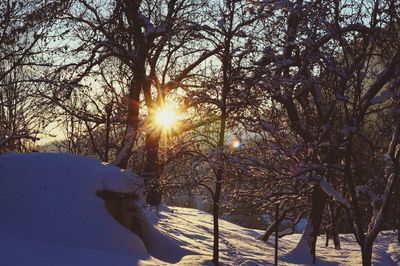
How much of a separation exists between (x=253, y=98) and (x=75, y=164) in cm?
386

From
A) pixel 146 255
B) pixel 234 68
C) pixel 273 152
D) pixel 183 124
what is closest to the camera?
pixel 146 255

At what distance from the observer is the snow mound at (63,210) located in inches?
313

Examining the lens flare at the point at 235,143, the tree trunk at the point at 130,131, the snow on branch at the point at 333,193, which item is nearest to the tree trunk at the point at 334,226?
the lens flare at the point at 235,143

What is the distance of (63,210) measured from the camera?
909 centimetres

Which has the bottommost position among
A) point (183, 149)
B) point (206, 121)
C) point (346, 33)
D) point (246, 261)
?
point (246, 261)

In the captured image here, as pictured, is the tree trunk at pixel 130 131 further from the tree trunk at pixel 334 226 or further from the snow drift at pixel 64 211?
the tree trunk at pixel 334 226

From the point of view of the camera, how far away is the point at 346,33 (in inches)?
405

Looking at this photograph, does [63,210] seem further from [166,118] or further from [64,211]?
[166,118]

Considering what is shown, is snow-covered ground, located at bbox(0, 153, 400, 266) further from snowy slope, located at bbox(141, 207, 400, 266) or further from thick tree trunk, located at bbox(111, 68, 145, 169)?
thick tree trunk, located at bbox(111, 68, 145, 169)

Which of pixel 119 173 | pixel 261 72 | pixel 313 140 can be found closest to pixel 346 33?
pixel 261 72

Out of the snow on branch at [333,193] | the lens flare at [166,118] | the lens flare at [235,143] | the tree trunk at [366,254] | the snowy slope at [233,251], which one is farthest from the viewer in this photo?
the lens flare at [166,118]

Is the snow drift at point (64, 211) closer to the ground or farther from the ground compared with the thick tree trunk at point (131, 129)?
closer to the ground

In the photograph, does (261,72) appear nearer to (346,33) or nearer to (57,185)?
(346,33)

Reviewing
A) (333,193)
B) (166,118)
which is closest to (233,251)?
(333,193)
